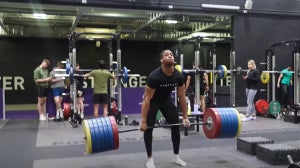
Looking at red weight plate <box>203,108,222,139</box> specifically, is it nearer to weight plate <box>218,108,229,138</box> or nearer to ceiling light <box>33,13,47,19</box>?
weight plate <box>218,108,229,138</box>

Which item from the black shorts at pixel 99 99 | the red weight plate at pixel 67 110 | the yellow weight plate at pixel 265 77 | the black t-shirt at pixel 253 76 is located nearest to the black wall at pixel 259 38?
the yellow weight plate at pixel 265 77

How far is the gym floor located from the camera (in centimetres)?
360

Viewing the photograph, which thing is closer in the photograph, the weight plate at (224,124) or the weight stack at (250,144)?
the weight plate at (224,124)

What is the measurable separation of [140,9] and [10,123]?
146 inches

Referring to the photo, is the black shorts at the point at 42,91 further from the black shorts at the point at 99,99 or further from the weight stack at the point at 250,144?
the weight stack at the point at 250,144

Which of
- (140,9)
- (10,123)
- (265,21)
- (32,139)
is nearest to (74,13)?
(140,9)

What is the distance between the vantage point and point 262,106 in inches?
293

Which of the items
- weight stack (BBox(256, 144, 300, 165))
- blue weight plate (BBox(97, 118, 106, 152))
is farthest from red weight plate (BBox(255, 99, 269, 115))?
blue weight plate (BBox(97, 118, 106, 152))

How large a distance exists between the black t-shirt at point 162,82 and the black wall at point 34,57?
724 cm

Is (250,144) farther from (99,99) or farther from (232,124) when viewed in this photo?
(99,99)

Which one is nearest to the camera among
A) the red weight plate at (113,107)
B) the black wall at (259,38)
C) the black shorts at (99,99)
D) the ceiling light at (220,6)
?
the black shorts at (99,99)

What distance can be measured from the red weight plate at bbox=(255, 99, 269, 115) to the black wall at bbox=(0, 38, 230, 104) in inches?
159

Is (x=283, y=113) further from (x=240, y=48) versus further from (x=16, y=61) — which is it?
(x=16, y=61)

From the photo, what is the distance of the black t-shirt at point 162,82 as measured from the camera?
10.6ft
